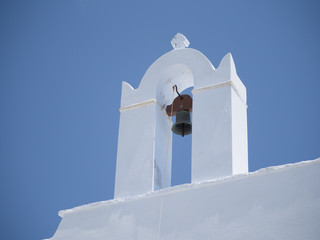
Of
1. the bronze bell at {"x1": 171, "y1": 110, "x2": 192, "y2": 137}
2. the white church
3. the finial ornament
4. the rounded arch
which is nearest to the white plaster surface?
the white church

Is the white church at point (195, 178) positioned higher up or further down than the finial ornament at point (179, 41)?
further down

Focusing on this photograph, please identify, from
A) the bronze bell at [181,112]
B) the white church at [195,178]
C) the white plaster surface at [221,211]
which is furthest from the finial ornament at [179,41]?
the white plaster surface at [221,211]

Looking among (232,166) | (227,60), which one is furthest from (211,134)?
(227,60)

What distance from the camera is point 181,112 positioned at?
6.84 m

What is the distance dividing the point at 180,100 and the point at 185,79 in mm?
290

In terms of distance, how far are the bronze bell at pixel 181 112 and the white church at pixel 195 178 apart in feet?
0.04

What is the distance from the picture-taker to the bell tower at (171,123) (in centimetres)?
609

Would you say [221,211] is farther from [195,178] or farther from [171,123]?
[171,123]

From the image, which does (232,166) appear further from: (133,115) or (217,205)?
(133,115)

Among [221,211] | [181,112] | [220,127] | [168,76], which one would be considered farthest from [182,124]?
[221,211]

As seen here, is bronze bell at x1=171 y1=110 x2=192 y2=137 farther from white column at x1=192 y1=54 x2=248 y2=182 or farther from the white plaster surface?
the white plaster surface

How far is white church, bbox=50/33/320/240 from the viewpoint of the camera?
202 inches

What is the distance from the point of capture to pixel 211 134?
6.19m

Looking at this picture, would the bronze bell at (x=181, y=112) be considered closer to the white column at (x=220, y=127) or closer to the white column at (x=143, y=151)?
the white column at (x=143, y=151)
